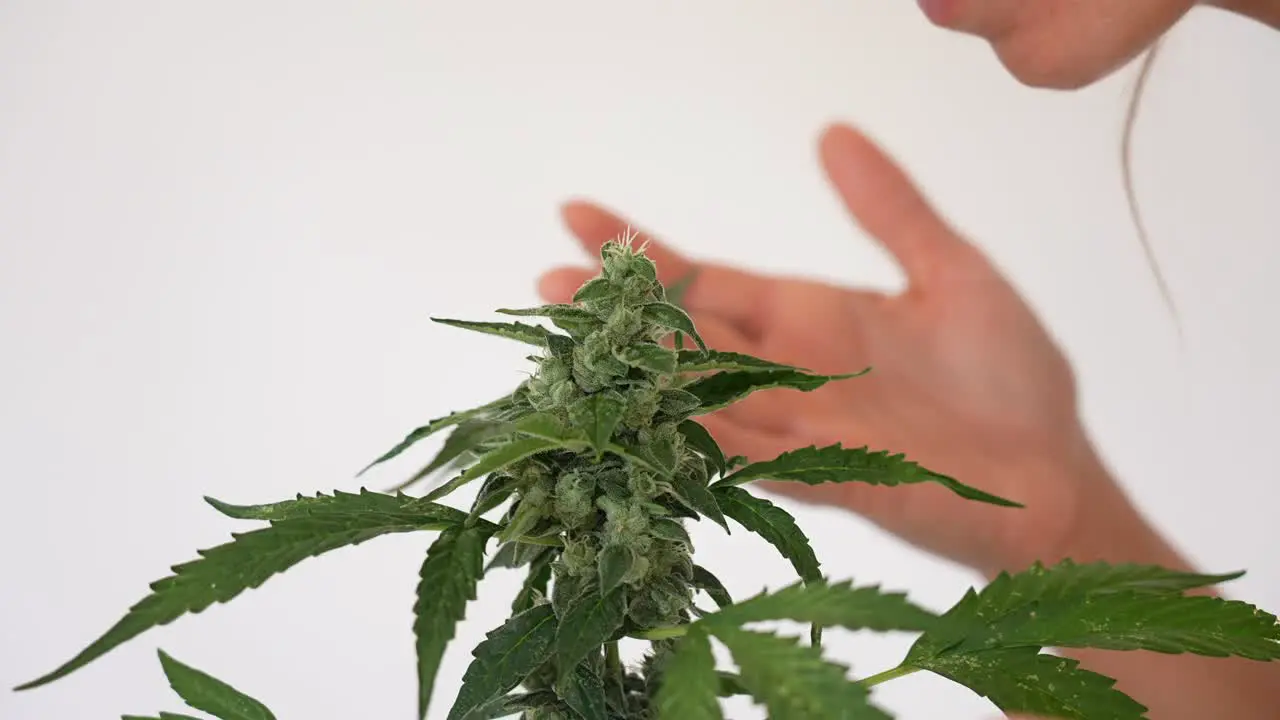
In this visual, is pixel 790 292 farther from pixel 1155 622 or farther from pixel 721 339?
pixel 1155 622

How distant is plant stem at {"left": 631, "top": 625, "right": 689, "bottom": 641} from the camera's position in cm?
41

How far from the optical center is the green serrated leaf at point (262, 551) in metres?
0.32

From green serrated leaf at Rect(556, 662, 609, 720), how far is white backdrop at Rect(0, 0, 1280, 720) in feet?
2.96

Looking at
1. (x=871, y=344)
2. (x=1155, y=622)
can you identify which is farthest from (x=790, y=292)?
(x=1155, y=622)

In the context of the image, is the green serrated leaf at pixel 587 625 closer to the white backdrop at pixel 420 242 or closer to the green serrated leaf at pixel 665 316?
the green serrated leaf at pixel 665 316

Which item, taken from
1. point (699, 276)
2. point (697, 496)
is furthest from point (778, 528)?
point (699, 276)

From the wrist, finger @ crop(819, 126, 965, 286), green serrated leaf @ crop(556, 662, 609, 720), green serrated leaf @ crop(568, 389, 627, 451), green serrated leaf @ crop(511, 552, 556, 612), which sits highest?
finger @ crop(819, 126, 965, 286)

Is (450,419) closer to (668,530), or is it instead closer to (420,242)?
(668,530)

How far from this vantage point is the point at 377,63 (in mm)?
1335

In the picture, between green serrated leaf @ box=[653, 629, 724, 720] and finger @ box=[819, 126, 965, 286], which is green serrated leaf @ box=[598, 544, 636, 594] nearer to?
green serrated leaf @ box=[653, 629, 724, 720]

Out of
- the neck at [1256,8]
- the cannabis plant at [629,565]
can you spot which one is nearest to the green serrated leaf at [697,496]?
the cannabis plant at [629,565]

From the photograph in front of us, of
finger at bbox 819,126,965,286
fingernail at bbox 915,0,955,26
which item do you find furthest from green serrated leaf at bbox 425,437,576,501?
fingernail at bbox 915,0,955,26

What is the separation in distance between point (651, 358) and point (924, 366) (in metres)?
1.05

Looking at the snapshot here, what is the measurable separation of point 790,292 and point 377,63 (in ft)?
2.01
